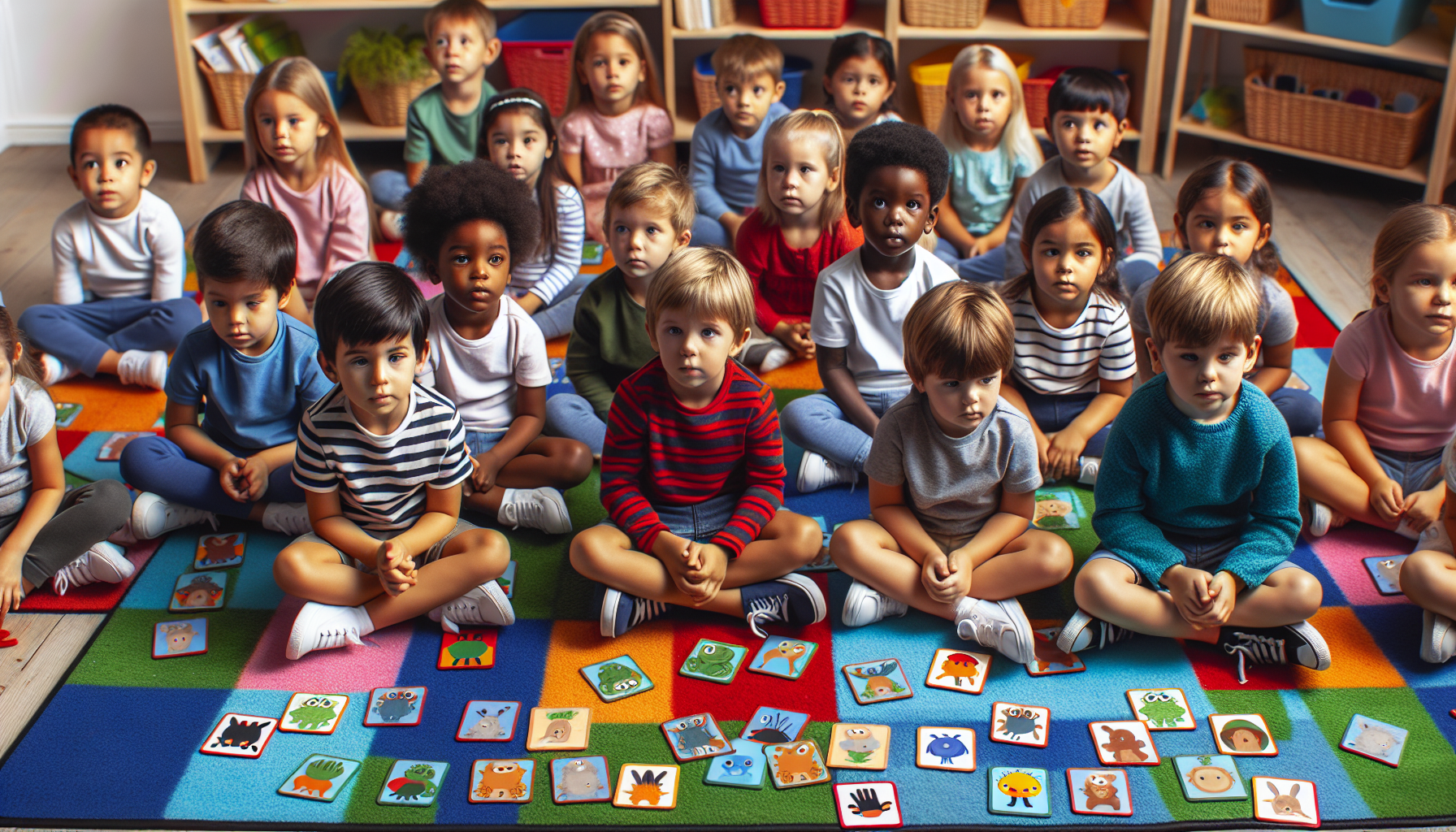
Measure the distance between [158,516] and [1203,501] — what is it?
1.97 m

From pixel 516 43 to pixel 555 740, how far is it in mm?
2986

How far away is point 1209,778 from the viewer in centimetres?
186

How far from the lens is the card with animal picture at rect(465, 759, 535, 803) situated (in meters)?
1.84

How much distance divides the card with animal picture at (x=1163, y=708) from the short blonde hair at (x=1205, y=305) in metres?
0.57

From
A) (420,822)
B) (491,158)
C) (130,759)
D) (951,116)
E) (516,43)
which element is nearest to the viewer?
(420,822)

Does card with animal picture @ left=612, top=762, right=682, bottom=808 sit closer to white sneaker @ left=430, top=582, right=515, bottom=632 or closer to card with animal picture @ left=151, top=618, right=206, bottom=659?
white sneaker @ left=430, top=582, right=515, bottom=632

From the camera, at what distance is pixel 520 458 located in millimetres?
2580

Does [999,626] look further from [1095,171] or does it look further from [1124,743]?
[1095,171]

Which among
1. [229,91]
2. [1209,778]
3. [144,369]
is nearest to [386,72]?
[229,91]

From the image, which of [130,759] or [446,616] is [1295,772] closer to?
[446,616]

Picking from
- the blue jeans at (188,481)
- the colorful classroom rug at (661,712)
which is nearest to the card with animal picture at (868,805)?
the colorful classroom rug at (661,712)

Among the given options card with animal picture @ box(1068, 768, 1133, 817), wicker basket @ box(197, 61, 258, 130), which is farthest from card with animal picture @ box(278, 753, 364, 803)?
wicker basket @ box(197, 61, 258, 130)

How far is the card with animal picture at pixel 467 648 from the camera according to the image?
7.03 feet

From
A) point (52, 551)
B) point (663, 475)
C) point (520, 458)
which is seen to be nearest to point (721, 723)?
point (663, 475)
